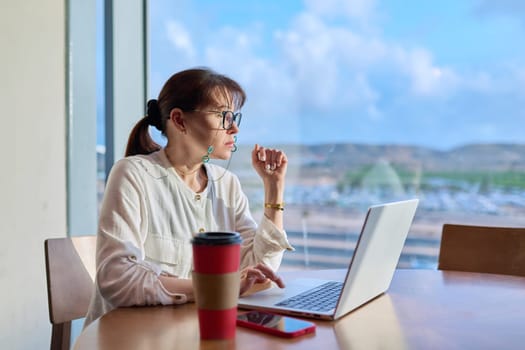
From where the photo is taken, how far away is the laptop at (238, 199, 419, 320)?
931 mm

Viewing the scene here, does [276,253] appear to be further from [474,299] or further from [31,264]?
[31,264]

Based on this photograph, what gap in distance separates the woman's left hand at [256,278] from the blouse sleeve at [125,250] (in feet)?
0.42

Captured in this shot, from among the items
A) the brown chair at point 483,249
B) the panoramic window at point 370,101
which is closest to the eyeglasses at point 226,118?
the brown chair at point 483,249

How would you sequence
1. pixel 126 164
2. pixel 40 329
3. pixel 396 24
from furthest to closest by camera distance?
1. pixel 396 24
2. pixel 40 329
3. pixel 126 164

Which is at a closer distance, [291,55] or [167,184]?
[167,184]

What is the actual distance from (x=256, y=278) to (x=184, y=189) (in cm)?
45

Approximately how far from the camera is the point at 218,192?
158cm

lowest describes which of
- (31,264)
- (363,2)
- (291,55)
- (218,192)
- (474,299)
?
(31,264)

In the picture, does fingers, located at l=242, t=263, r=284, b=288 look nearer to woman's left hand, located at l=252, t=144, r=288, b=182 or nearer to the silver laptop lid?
the silver laptop lid

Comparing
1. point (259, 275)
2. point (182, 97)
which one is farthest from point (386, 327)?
point (182, 97)

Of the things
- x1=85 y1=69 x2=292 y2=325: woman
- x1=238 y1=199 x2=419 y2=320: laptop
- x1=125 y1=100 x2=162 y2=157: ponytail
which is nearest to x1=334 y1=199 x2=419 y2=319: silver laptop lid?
x1=238 y1=199 x2=419 y2=320: laptop

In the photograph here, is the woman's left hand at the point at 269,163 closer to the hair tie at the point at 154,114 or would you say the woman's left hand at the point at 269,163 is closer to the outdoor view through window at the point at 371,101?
the hair tie at the point at 154,114

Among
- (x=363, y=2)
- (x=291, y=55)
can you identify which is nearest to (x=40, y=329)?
(x=291, y=55)

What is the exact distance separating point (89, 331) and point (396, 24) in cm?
219
